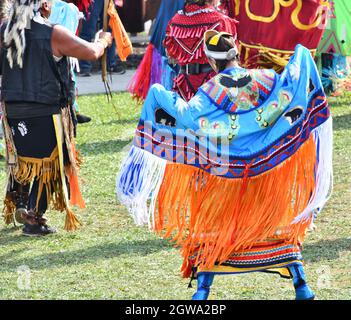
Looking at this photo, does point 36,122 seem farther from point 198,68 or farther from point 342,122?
point 342,122

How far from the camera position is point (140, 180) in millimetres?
5273

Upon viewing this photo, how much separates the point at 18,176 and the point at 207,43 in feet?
6.22

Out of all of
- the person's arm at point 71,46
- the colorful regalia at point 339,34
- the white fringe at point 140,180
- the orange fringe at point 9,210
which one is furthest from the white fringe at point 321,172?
the colorful regalia at point 339,34

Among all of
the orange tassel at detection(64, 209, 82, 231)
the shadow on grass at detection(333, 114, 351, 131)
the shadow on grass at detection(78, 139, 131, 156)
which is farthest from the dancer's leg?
the shadow on grass at detection(333, 114, 351, 131)

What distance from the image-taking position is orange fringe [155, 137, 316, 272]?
5316 mm

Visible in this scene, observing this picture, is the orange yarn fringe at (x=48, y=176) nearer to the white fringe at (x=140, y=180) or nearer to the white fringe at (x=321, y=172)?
the white fringe at (x=140, y=180)

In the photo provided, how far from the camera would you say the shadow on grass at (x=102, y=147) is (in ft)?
31.2

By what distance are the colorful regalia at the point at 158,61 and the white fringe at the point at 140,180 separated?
387cm

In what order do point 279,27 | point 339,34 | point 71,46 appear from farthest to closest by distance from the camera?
point 339,34 < point 279,27 < point 71,46

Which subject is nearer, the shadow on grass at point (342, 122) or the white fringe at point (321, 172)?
the white fringe at point (321, 172)

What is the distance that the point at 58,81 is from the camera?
6.55m

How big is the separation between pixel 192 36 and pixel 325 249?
171cm

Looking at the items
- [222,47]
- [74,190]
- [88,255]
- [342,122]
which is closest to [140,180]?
[222,47]
